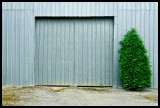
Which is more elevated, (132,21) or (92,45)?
(132,21)

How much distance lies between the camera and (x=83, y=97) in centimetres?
652

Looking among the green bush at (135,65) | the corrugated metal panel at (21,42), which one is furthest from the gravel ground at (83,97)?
the corrugated metal panel at (21,42)

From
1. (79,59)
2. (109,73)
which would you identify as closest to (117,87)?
(109,73)

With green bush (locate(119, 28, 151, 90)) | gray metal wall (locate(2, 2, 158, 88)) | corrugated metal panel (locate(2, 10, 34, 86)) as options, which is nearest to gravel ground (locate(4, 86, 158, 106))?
green bush (locate(119, 28, 151, 90))

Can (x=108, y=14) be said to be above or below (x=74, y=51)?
above

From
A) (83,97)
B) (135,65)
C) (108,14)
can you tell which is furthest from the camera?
(108,14)

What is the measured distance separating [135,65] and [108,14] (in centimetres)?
209

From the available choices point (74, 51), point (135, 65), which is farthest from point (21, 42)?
point (135, 65)

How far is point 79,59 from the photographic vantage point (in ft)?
27.2

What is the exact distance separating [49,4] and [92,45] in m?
2.16

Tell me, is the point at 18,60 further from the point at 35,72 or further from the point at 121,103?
the point at 121,103

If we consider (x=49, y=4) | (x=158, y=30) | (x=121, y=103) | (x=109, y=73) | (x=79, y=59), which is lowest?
(x=121, y=103)

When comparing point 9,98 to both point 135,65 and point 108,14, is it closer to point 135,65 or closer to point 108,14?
point 135,65

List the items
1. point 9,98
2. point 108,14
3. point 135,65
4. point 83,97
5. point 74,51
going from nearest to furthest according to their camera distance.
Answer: point 9,98 → point 83,97 → point 135,65 → point 108,14 → point 74,51
